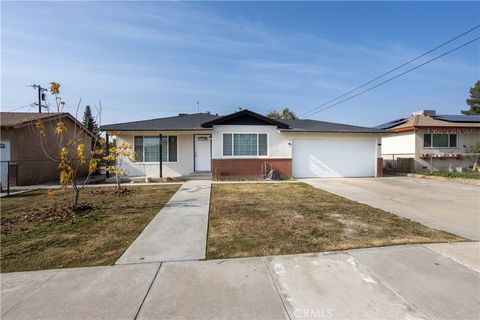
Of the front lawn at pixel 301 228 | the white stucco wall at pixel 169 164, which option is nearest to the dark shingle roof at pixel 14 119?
the white stucco wall at pixel 169 164

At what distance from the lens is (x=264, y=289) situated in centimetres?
315

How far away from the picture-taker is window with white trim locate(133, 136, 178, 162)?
606 inches

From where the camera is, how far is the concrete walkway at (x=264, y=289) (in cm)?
273

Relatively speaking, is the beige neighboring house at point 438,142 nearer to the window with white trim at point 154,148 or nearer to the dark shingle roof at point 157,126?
the dark shingle roof at point 157,126

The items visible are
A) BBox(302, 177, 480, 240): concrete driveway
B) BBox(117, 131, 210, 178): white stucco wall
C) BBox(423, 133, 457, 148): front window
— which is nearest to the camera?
BBox(302, 177, 480, 240): concrete driveway

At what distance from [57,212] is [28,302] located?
4660mm

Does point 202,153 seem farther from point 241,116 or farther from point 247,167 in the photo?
point 241,116

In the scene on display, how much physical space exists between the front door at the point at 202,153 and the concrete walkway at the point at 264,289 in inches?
469

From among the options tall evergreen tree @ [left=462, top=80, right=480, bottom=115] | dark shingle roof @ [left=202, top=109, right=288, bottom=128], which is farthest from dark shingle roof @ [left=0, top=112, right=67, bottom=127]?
Answer: tall evergreen tree @ [left=462, top=80, right=480, bottom=115]

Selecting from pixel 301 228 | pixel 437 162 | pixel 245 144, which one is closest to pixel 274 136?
pixel 245 144

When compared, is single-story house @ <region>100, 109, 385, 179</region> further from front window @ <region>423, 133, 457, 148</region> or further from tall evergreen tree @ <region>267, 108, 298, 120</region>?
tall evergreen tree @ <region>267, 108, 298, 120</region>

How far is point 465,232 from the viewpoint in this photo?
208 inches

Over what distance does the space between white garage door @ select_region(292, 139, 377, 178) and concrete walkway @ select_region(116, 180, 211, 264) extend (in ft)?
29.2

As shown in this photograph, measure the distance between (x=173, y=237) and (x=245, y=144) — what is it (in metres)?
10.1
